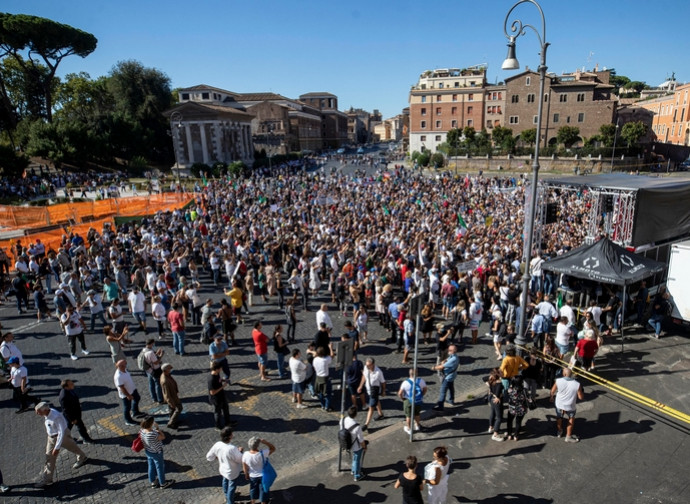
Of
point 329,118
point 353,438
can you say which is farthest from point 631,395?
point 329,118

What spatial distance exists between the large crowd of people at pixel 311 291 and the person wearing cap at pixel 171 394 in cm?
2

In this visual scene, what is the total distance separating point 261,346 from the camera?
9.25 m

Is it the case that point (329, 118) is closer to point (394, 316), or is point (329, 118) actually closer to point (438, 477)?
point (394, 316)

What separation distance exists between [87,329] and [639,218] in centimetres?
1753

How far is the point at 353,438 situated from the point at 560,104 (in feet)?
229

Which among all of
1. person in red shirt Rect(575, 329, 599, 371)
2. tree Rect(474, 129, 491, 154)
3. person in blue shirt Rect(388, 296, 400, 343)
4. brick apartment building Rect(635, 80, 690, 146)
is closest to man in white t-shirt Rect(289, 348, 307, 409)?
person in blue shirt Rect(388, 296, 400, 343)

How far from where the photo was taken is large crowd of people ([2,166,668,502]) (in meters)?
8.01

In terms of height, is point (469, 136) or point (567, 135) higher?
point (469, 136)

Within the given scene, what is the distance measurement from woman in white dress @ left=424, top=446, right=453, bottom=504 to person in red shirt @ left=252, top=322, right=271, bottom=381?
4.64m

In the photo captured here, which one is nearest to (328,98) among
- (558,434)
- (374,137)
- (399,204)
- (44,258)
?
(374,137)

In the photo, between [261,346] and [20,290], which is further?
[20,290]

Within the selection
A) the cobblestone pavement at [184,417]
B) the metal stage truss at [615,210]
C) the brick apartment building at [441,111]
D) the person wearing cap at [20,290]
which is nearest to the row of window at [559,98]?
the brick apartment building at [441,111]

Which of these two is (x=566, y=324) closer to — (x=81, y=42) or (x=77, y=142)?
(x=77, y=142)

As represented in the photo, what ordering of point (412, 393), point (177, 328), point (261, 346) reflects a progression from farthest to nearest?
point (177, 328) → point (261, 346) → point (412, 393)
